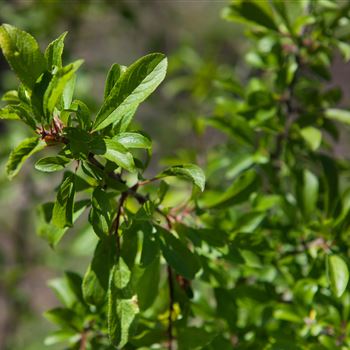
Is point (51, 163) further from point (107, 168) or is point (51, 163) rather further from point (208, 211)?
point (208, 211)

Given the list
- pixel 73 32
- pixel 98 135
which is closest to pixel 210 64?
pixel 73 32

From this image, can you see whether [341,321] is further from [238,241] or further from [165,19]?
[165,19]

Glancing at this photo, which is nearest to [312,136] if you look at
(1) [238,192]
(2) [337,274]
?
(1) [238,192]

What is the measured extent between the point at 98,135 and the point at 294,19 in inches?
25.0

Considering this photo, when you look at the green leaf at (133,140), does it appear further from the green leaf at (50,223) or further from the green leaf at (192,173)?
the green leaf at (50,223)

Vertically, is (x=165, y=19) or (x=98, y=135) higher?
(x=98, y=135)

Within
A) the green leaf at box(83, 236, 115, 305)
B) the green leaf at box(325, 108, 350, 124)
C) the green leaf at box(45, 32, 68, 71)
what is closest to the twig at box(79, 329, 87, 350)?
the green leaf at box(83, 236, 115, 305)

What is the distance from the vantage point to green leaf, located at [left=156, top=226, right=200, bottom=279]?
0.82 m

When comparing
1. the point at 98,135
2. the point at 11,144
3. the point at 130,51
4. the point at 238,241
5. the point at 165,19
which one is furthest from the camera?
the point at 130,51

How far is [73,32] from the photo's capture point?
7.82ft

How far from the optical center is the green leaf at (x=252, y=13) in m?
1.11

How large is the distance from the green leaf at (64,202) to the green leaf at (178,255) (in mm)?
140

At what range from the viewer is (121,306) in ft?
2.64

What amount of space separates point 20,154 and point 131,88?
0.54ft
